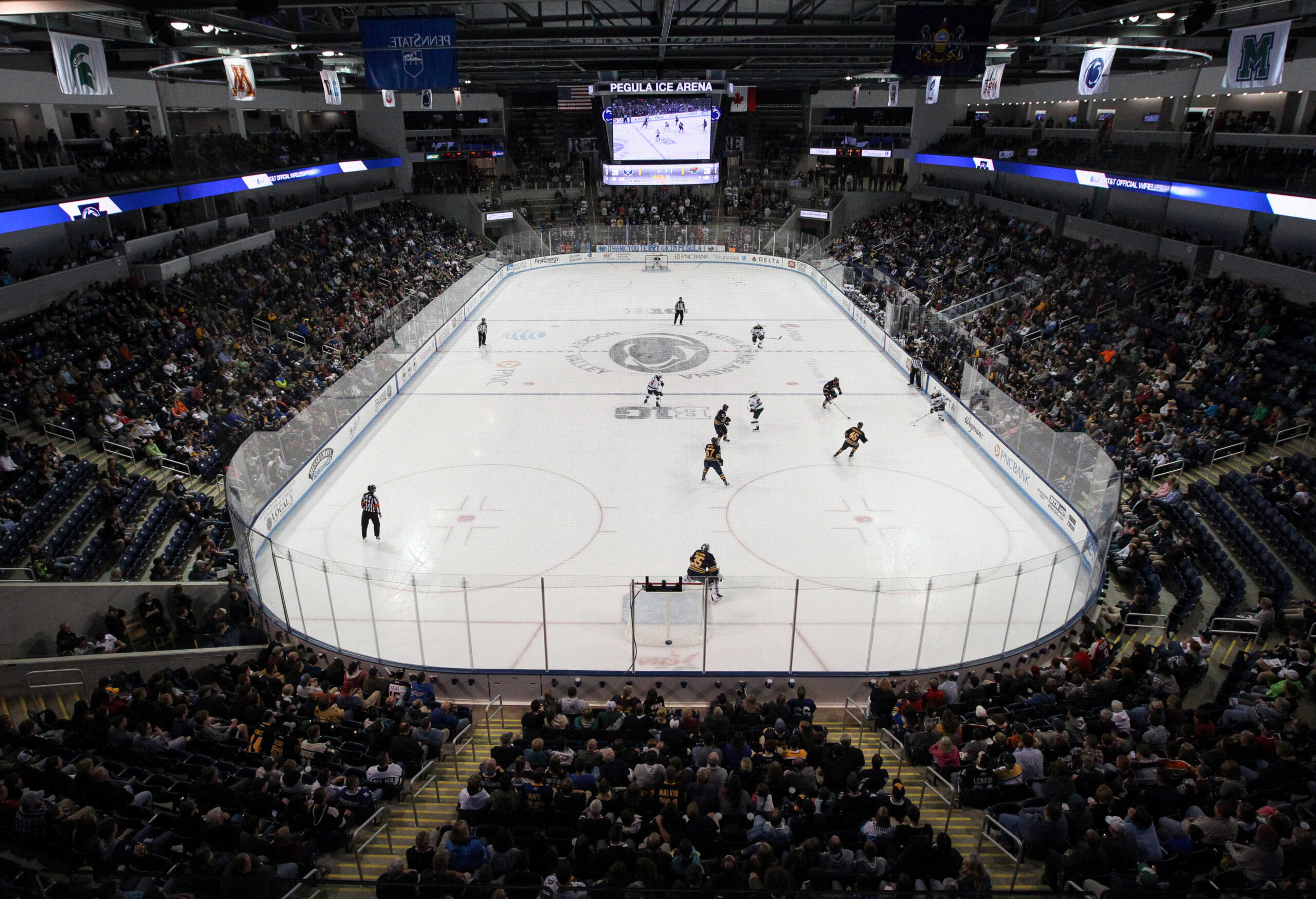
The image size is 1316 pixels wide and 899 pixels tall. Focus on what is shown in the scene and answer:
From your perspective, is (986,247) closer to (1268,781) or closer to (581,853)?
(1268,781)

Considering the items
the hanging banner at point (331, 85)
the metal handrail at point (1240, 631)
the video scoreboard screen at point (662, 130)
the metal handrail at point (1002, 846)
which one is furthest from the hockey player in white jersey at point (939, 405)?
the hanging banner at point (331, 85)

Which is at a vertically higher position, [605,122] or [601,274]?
[605,122]

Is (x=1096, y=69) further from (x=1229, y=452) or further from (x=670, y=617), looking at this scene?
(x=670, y=617)

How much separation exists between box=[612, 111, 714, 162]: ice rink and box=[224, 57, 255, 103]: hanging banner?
65.0ft

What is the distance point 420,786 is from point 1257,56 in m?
17.8

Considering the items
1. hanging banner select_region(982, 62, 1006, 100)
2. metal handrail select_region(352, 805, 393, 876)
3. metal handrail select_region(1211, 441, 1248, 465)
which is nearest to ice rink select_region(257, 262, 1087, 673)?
metal handrail select_region(352, 805, 393, 876)

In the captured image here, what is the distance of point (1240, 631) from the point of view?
1158 cm

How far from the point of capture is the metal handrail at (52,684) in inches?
388

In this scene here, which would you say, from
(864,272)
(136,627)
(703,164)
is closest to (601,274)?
(703,164)

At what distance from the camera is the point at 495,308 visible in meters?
35.8

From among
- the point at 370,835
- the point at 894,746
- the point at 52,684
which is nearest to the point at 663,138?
the point at 894,746

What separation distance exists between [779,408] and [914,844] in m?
17.4

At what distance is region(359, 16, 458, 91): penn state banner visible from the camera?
14930 mm

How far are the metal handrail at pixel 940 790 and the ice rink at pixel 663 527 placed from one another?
2335mm
